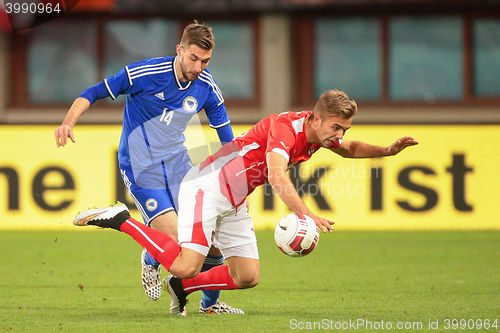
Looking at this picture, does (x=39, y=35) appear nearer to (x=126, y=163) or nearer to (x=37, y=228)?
(x=37, y=228)

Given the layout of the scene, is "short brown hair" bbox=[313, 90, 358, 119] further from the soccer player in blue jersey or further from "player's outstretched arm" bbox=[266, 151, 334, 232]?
the soccer player in blue jersey

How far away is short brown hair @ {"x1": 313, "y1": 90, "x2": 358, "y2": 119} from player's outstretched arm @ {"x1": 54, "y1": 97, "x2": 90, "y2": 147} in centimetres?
155

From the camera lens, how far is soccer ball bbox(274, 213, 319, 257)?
549 cm

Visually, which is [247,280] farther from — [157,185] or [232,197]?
[157,185]

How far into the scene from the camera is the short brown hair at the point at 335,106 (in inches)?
218

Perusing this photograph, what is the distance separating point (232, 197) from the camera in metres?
5.86

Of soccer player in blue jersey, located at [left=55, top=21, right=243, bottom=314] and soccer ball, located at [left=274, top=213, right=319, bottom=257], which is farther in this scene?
soccer player in blue jersey, located at [left=55, top=21, right=243, bottom=314]

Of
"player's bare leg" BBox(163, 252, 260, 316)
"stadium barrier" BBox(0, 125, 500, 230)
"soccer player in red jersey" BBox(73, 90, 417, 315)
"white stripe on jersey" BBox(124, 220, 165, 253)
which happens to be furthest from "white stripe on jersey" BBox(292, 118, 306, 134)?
"stadium barrier" BBox(0, 125, 500, 230)

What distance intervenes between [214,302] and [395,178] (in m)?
5.78

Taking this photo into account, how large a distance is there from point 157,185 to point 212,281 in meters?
0.99

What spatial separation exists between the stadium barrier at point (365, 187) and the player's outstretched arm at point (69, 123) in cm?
526

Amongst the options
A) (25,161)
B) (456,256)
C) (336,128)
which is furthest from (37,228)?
(336,128)

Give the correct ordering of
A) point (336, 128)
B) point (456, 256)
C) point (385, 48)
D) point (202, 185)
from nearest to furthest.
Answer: point (336, 128) < point (202, 185) < point (456, 256) < point (385, 48)

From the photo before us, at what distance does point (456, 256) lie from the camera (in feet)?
30.7
